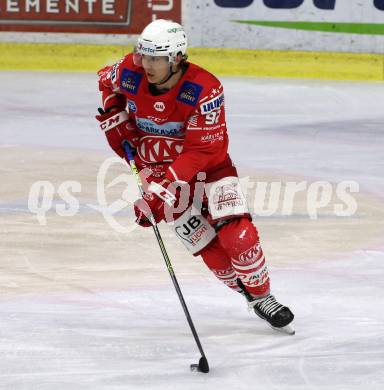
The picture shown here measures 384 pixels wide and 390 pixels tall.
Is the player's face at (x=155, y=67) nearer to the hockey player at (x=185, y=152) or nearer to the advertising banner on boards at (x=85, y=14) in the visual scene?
the hockey player at (x=185, y=152)

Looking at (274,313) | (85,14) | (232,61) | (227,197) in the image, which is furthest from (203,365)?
(85,14)

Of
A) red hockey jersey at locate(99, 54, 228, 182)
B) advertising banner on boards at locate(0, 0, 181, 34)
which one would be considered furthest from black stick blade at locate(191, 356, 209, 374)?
advertising banner on boards at locate(0, 0, 181, 34)

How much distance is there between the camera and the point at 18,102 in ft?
30.7

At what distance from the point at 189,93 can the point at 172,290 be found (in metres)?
1.07

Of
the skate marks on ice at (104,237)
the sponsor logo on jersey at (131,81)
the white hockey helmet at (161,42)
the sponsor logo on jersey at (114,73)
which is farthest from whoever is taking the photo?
the skate marks on ice at (104,237)

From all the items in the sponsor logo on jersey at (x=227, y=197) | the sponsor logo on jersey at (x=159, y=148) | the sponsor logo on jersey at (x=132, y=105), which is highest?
the sponsor logo on jersey at (x=132, y=105)

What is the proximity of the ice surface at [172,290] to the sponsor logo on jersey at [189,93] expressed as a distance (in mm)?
893

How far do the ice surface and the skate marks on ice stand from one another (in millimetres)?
12

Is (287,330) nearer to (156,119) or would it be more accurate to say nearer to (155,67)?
(156,119)

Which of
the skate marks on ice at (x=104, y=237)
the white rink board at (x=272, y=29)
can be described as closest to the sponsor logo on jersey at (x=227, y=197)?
the skate marks on ice at (x=104, y=237)

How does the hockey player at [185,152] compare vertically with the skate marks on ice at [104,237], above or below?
above

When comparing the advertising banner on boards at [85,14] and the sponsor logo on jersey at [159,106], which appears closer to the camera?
the sponsor logo on jersey at [159,106]

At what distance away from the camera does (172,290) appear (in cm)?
513

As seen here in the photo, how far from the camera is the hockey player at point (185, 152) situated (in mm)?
4391
